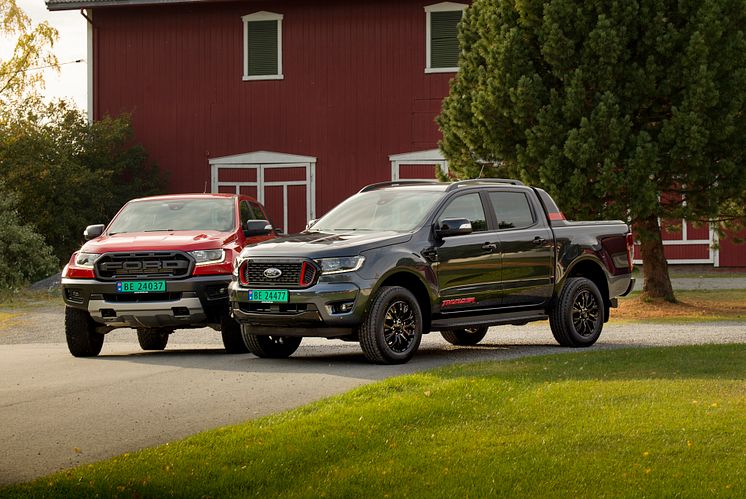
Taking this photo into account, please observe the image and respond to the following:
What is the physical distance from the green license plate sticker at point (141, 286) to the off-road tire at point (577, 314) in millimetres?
4425

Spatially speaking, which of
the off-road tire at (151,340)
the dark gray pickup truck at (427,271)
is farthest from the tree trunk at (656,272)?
the off-road tire at (151,340)

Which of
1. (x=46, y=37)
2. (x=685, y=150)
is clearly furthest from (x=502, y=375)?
(x=46, y=37)

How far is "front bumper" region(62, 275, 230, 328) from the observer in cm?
1491

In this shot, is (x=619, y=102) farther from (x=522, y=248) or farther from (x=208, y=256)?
(x=208, y=256)

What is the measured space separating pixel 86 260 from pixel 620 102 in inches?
423

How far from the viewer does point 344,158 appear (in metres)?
35.1

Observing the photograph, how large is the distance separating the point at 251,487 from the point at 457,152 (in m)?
17.5

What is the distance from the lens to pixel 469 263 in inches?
579

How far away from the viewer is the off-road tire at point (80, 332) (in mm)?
15586

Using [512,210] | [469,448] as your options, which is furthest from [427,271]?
[469,448]

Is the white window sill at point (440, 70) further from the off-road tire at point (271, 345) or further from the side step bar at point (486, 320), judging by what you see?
the off-road tire at point (271, 345)

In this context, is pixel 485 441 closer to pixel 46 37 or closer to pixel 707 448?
pixel 707 448

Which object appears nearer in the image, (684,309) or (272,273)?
(272,273)

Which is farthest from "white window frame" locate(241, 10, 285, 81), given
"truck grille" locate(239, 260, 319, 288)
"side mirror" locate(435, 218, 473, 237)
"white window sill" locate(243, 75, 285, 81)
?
"truck grille" locate(239, 260, 319, 288)
